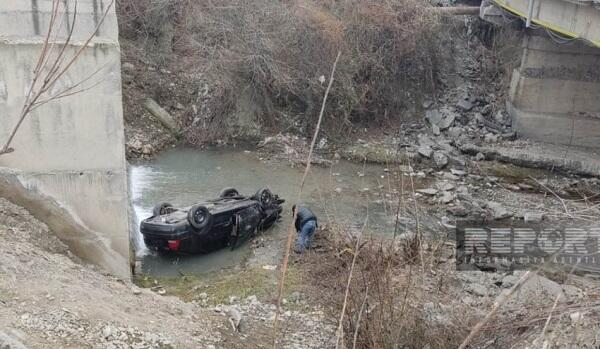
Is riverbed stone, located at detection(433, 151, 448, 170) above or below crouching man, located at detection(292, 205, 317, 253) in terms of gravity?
below

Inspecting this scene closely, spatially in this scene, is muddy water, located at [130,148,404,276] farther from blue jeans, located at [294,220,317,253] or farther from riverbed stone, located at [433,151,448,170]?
riverbed stone, located at [433,151,448,170]

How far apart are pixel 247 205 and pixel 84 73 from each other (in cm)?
397

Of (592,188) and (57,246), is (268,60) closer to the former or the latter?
(592,188)

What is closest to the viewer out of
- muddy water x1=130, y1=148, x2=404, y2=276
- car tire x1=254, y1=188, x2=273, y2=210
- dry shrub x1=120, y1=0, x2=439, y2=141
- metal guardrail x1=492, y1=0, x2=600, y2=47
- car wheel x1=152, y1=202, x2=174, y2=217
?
muddy water x1=130, y1=148, x2=404, y2=276

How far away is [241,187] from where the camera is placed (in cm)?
1327

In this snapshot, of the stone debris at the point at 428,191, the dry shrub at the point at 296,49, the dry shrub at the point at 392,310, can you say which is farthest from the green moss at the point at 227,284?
the dry shrub at the point at 296,49

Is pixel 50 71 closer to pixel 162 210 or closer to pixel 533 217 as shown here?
pixel 162 210

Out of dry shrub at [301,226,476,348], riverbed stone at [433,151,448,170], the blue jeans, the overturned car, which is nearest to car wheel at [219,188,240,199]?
the overturned car

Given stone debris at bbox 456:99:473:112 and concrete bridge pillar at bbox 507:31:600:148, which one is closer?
concrete bridge pillar at bbox 507:31:600:148

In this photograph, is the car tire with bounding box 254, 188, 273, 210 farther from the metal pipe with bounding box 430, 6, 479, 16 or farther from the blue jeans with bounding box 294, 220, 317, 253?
the metal pipe with bounding box 430, 6, 479, 16

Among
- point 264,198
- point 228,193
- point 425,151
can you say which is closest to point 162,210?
point 228,193

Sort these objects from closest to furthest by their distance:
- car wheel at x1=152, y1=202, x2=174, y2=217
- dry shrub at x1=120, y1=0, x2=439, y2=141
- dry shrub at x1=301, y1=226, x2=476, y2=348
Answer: dry shrub at x1=301, y1=226, x2=476, y2=348, car wheel at x1=152, y1=202, x2=174, y2=217, dry shrub at x1=120, y1=0, x2=439, y2=141

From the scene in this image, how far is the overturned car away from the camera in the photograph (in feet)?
30.4

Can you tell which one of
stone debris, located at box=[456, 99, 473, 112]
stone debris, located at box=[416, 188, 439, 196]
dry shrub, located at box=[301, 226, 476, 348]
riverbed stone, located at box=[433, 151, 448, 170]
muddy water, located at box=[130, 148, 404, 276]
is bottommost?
muddy water, located at box=[130, 148, 404, 276]
